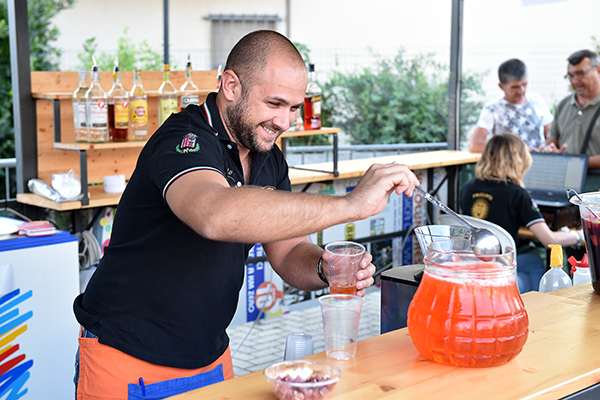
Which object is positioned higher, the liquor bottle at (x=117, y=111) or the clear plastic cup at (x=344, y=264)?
the liquor bottle at (x=117, y=111)

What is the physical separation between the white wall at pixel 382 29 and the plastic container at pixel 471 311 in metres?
7.07

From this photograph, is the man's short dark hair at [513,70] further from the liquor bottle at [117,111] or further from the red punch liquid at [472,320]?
the red punch liquid at [472,320]

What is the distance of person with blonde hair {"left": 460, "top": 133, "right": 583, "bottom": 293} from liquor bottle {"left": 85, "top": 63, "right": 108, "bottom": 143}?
2.07m

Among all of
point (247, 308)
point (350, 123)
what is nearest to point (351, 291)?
point (247, 308)

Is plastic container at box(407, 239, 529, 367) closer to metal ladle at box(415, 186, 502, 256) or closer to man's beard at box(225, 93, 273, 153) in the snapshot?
metal ladle at box(415, 186, 502, 256)

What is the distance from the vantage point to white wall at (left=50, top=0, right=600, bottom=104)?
8.59 meters

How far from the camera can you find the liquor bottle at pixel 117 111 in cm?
315

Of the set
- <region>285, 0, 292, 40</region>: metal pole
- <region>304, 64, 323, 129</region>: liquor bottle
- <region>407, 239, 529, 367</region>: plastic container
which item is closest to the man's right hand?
<region>407, 239, 529, 367</region>: plastic container

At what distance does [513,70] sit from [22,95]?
336 centimetres

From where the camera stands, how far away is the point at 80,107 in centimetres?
308

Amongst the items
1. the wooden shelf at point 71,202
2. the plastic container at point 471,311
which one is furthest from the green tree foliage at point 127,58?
the plastic container at point 471,311

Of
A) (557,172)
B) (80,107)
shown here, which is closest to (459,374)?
(80,107)

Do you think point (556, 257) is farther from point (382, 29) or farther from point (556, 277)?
point (382, 29)

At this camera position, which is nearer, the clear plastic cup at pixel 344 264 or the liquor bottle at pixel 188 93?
the clear plastic cup at pixel 344 264
